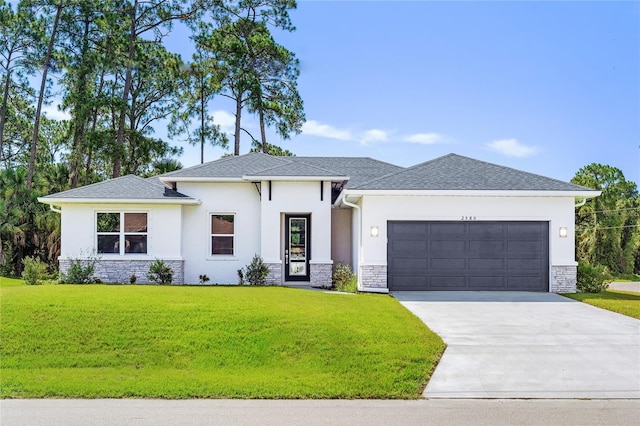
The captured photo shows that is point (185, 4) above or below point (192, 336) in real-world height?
above

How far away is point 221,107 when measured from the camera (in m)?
33.5

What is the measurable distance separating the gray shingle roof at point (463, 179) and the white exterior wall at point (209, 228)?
4.41m

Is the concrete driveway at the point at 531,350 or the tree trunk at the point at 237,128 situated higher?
the tree trunk at the point at 237,128

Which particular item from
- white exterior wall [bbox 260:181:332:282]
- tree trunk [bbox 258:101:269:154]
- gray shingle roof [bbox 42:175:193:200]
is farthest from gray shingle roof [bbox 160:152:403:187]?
tree trunk [bbox 258:101:269:154]

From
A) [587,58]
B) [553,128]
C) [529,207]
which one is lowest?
[529,207]

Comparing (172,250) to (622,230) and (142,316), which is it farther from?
(622,230)

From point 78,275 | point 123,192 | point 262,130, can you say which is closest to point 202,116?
point 262,130

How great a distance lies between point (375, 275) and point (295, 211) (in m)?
3.69

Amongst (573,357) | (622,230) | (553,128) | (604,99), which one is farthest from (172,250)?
(622,230)

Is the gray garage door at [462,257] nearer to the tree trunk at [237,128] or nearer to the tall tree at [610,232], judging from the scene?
the tree trunk at [237,128]

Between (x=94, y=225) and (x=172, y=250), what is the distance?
8.97 feet

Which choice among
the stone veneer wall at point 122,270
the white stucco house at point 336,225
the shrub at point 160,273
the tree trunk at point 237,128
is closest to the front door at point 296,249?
the white stucco house at point 336,225

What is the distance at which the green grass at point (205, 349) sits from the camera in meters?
6.94

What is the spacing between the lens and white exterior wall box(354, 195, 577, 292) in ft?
49.7
